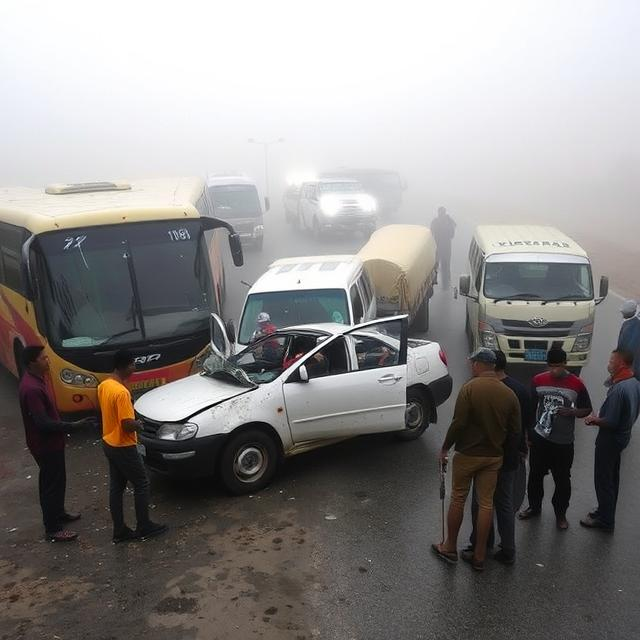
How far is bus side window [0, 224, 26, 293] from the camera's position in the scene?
1008cm

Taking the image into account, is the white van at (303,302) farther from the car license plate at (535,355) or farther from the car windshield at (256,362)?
the car license plate at (535,355)

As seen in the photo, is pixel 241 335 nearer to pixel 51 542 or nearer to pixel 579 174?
pixel 51 542

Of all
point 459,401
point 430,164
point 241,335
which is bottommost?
point 430,164

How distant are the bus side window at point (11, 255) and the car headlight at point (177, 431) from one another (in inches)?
145

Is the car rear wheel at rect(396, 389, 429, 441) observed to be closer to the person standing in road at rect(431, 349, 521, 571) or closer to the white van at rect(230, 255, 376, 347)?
the white van at rect(230, 255, 376, 347)

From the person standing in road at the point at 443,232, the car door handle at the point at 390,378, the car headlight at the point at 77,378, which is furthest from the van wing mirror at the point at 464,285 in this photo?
the person standing in road at the point at 443,232

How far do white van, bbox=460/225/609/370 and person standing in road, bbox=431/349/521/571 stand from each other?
18.4ft

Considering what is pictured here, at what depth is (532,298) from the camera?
453 inches

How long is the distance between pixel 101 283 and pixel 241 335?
2022 mm

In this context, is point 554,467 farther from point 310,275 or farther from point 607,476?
point 310,275

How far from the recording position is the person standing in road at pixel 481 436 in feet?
18.0

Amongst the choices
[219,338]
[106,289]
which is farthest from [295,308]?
[106,289]

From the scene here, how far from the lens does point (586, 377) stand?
1183cm

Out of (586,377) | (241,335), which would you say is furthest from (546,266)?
(241,335)
